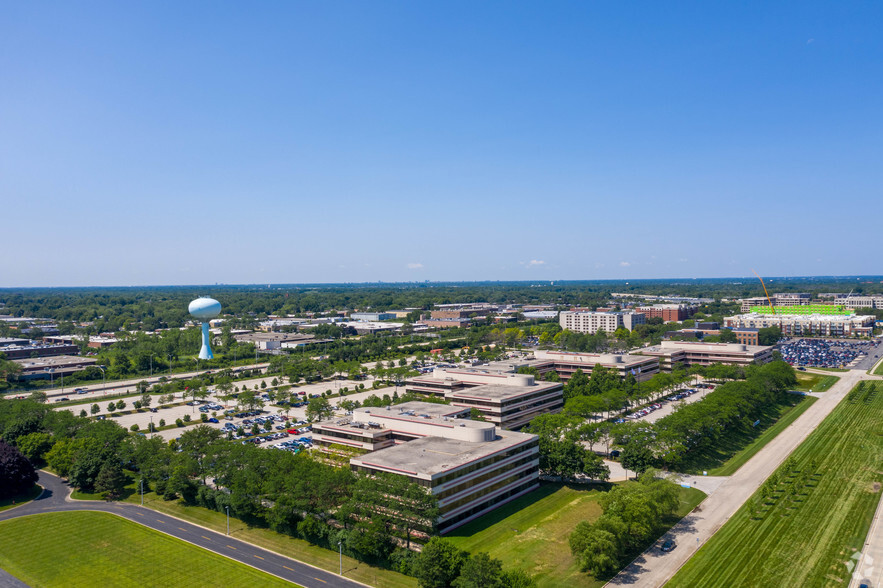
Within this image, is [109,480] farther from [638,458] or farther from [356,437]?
[638,458]


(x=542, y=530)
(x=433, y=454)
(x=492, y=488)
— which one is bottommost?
(x=542, y=530)

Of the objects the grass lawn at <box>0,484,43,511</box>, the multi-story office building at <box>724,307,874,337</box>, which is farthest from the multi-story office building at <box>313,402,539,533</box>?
the multi-story office building at <box>724,307,874,337</box>

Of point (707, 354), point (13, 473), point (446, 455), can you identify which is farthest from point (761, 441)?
point (13, 473)

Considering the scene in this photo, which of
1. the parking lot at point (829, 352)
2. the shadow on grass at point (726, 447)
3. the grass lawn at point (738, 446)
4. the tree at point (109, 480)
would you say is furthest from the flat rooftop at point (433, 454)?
the parking lot at point (829, 352)

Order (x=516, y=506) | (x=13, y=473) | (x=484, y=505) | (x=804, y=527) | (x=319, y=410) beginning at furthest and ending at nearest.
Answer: (x=319, y=410), (x=13, y=473), (x=516, y=506), (x=484, y=505), (x=804, y=527)

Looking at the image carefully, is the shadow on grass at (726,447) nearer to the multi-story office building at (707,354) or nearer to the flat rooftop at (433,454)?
the flat rooftop at (433,454)

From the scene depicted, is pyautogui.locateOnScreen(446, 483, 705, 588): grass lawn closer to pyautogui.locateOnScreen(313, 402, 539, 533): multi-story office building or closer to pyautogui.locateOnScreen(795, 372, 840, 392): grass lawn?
pyautogui.locateOnScreen(313, 402, 539, 533): multi-story office building

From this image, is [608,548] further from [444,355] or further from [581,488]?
[444,355]
